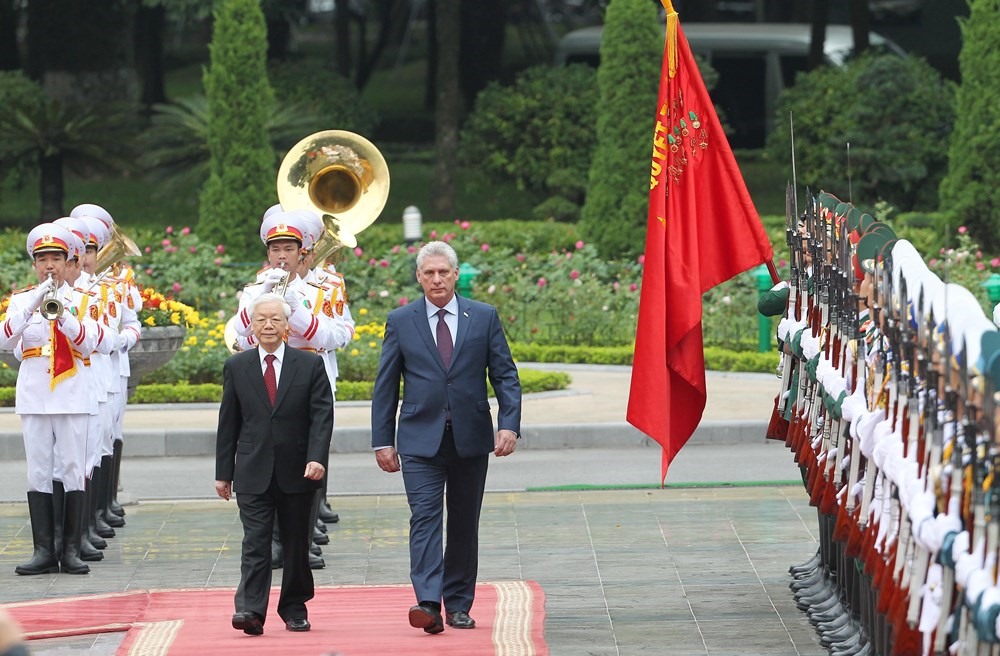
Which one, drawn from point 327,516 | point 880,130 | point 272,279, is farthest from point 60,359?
point 880,130

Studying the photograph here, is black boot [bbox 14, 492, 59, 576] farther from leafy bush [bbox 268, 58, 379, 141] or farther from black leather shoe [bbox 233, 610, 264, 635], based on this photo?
leafy bush [bbox 268, 58, 379, 141]

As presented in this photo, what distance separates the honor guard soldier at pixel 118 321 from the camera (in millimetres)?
11383

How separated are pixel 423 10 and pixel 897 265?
40848 millimetres

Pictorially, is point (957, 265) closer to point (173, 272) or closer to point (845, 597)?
point (173, 272)

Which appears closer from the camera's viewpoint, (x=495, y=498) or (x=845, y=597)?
(x=845, y=597)

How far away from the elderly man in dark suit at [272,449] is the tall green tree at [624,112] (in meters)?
16.1

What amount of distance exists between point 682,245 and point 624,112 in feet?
52.4

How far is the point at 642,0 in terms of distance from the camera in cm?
2517

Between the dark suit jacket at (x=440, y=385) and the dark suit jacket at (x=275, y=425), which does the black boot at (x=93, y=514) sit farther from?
the dark suit jacket at (x=440, y=385)

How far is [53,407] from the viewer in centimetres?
1048

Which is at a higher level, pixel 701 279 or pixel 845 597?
pixel 701 279

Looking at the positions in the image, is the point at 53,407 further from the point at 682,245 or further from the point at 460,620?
the point at 682,245

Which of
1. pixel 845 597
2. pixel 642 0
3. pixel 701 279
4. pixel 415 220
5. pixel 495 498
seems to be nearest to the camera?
pixel 845 597

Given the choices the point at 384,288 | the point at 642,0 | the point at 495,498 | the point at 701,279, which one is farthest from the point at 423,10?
the point at 701,279
